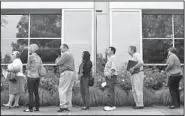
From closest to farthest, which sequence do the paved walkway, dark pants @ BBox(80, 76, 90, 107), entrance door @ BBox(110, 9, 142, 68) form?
the paved walkway, dark pants @ BBox(80, 76, 90, 107), entrance door @ BBox(110, 9, 142, 68)

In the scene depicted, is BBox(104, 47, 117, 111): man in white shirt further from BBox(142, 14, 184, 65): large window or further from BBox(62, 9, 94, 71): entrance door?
BBox(142, 14, 184, 65): large window

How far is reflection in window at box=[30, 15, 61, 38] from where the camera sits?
504 inches

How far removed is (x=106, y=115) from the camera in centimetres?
749

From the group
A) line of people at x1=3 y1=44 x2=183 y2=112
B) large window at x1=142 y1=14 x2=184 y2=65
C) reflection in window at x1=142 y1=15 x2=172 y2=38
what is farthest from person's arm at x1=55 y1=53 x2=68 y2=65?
reflection in window at x1=142 y1=15 x2=172 y2=38

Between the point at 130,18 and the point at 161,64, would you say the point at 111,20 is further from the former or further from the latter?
the point at 161,64

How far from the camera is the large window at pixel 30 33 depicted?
12664mm

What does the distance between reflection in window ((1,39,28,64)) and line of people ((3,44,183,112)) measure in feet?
13.0

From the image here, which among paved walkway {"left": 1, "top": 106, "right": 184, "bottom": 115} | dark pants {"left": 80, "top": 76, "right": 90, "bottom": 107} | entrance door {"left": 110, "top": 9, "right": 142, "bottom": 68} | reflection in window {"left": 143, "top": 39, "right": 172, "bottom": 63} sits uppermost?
entrance door {"left": 110, "top": 9, "right": 142, "bottom": 68}

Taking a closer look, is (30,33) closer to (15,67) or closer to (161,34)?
(15,67)

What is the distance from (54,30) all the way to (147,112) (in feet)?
21.2

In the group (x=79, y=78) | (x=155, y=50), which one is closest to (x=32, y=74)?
(x=79, y=78)

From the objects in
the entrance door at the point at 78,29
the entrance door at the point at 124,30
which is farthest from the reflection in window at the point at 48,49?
the entrance door at the point at 124,30

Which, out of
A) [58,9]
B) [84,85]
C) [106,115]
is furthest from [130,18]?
[106,115]

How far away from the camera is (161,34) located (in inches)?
501
